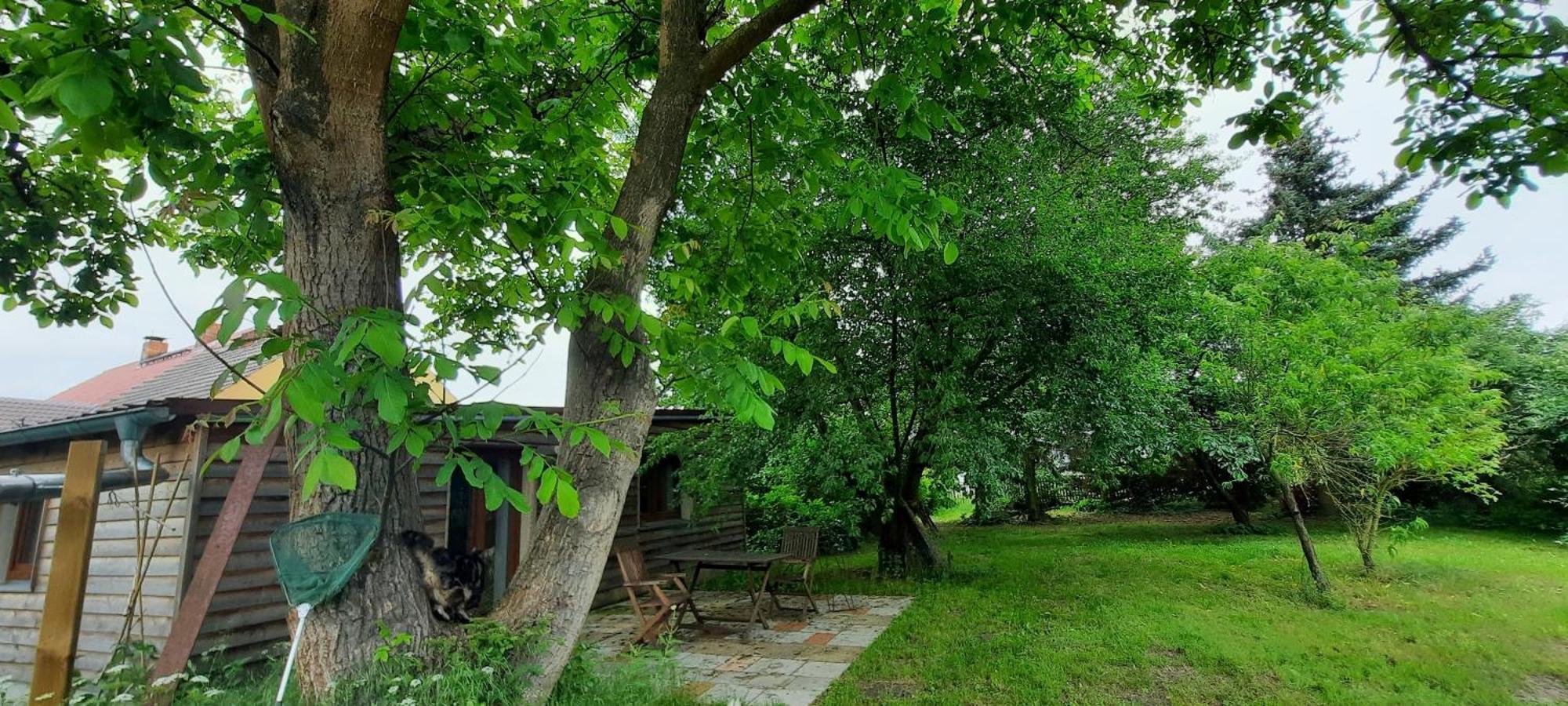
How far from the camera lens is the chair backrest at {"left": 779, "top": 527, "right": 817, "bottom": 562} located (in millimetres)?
7848

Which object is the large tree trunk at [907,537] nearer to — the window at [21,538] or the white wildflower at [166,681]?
the white wildflower at [166,681]

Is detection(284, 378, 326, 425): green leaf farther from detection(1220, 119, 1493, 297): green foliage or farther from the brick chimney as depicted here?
the brick chimney

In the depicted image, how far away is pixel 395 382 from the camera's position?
1789mm

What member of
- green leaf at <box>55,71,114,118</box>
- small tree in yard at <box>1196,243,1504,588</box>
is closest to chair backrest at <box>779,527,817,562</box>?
small tree in yard at <box>1196,243,1504,588</box>

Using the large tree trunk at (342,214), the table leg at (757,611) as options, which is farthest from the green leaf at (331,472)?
the table leg at (757,611)

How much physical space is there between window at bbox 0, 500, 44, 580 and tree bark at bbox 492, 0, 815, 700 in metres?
5.70

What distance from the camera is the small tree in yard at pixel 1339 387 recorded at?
22.7 feet

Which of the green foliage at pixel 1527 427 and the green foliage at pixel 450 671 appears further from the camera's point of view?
the green foliage at pixel 1527 427

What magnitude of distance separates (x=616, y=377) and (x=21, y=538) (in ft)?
20.7

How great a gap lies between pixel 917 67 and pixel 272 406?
3.57 m

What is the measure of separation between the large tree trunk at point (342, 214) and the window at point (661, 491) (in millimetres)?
6950

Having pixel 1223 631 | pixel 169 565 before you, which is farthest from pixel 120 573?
pixel 1223 631

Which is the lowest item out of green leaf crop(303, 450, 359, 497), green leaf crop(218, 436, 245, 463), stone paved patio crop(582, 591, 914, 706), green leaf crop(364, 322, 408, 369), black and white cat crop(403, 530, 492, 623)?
stone paved patio crop(582, 591, 914, 706)

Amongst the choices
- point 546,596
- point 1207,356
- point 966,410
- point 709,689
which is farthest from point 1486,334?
point 546,596
